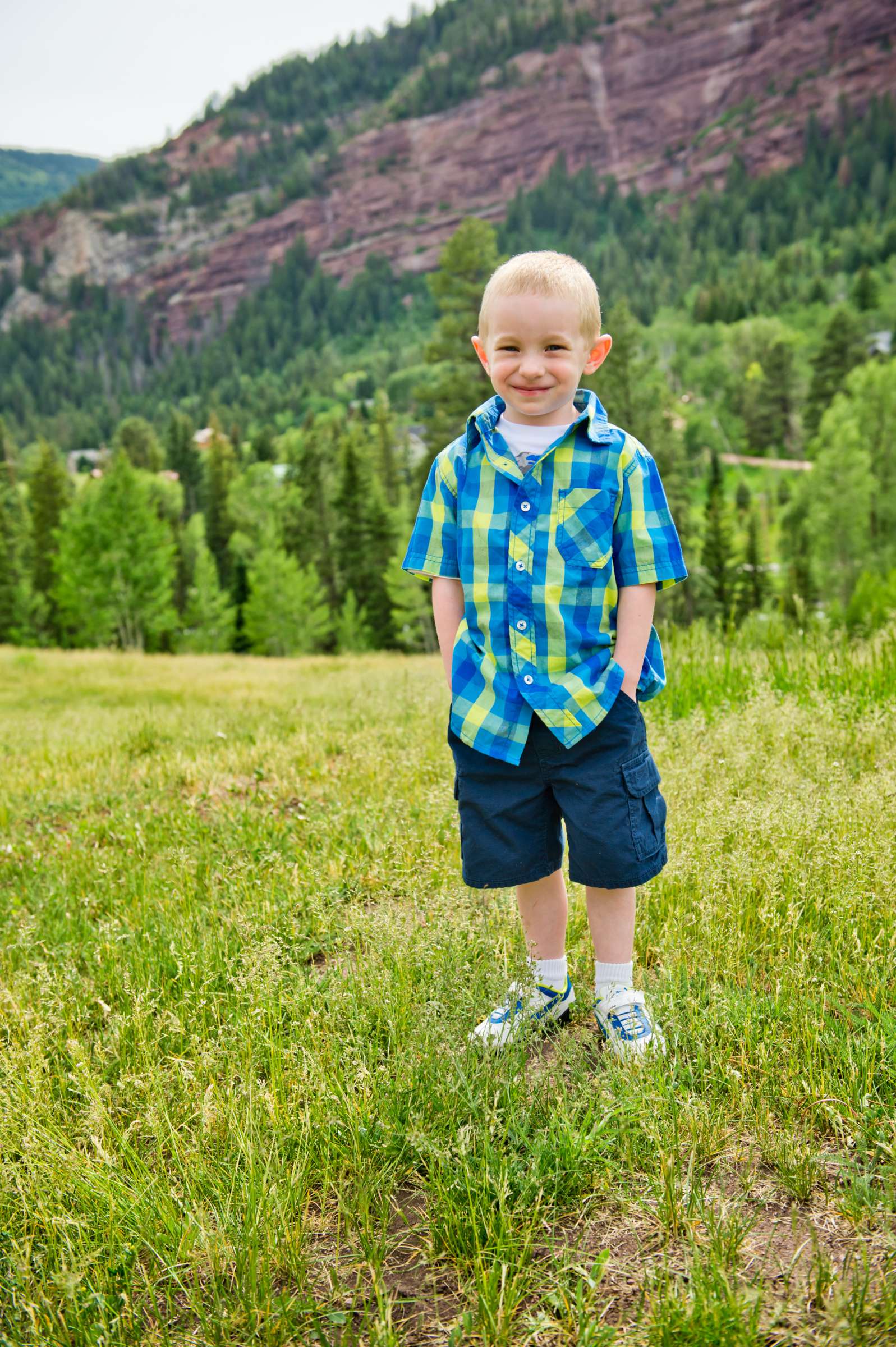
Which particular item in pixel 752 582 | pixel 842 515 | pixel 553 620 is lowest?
pixel 752 582

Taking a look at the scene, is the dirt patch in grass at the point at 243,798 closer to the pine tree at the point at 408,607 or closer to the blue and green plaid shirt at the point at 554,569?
the blue and green plaid shirt at the point at 554,569

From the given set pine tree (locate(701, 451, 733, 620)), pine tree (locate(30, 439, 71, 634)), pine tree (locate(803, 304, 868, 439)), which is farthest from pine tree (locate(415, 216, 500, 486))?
pine tree (locate(803, 304, 868, 439))

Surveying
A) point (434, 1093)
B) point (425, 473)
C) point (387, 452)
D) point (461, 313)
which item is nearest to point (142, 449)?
point (387, 452)

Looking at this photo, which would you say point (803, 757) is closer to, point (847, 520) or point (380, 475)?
point (847, 520)

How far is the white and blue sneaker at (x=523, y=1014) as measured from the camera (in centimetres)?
242

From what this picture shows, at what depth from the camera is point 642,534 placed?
8.21 ft

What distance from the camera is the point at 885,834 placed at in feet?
10.5

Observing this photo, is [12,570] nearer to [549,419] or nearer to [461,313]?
[461,313]

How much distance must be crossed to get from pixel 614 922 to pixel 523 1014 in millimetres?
406

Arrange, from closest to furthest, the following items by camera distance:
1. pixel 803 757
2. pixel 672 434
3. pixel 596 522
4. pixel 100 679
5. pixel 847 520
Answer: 1. pixel 596 522
2. pixel 803 757
3. pixel 100 679
4. pixel 672 434
5. pixel 847 520

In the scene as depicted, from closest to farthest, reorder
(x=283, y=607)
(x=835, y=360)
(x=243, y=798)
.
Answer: (x=243, y=798)
(x=283, y=607)
(x=835, y=360)

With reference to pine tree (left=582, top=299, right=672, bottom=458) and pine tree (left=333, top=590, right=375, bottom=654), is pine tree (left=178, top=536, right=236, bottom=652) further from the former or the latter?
pine tree (left=582, top=299, right=672, bottom=458)

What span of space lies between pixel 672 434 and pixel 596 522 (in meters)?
42.2

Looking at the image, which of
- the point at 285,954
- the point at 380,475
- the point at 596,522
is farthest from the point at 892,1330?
the point at 380,475
